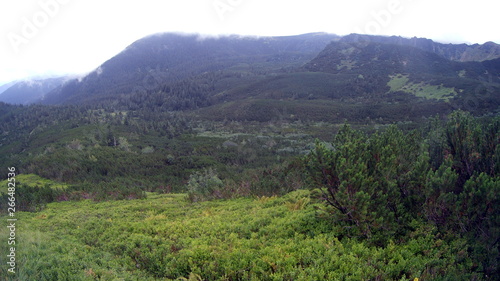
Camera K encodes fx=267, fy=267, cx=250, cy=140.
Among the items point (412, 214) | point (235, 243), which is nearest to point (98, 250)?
point (235, 243)

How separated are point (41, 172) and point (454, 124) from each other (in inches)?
1620

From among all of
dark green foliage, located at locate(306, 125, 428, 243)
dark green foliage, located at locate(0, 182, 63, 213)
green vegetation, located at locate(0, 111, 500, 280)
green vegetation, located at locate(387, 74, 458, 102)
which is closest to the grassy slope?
green vegetation, located at locate(0, 111, 500, 280)

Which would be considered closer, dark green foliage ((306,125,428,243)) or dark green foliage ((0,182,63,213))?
dark green foliage ((306,125,428,243))

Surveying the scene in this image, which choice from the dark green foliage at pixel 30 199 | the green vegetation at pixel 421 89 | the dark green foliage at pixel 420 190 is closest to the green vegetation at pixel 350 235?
the dark green foliage at pixel 420 190

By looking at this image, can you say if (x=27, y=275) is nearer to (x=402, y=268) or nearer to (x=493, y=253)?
(x=402, y=268)

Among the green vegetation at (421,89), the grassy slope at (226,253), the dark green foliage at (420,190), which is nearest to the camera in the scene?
the grassy slope at (226,253)

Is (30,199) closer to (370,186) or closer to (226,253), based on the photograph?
(226,253)

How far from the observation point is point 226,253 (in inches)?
249

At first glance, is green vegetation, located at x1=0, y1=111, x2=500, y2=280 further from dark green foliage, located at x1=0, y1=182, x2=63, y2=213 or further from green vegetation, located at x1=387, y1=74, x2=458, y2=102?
green vegetation, located at x1=387, y1=74, x2=458, y2=102

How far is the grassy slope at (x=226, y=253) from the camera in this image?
17.5ft

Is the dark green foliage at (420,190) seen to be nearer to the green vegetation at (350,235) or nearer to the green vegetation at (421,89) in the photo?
the green vegetation at (350,235)

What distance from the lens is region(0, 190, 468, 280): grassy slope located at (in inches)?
209

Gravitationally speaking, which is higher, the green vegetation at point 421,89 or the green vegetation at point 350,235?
the green vegetation at point 421,89

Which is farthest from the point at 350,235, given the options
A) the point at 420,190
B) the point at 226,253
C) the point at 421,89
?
the point at 421,89
